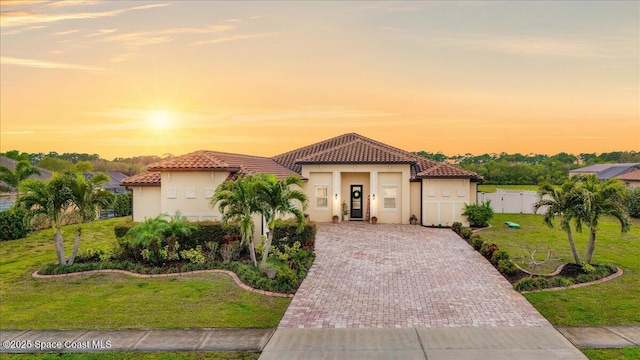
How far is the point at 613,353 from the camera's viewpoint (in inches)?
323

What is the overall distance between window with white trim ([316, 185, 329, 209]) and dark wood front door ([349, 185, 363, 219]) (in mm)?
1913

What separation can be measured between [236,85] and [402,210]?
12.8 m

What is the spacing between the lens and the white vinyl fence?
32031 mm

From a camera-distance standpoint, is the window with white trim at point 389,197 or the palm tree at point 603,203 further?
the window with white trim at point 389,197

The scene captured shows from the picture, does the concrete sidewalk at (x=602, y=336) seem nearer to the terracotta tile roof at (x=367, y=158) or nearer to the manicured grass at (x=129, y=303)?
the manicured grass at (x=129, y=303)

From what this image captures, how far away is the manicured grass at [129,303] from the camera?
33.5 feet

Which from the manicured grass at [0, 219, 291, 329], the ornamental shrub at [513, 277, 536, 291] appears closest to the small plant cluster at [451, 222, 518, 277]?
the ornamental shrub at [513, 277, 536, 291]

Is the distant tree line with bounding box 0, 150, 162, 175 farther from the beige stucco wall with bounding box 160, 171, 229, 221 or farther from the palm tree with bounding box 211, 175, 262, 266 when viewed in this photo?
the palm tree with bounding box 211, 175, 262, 266

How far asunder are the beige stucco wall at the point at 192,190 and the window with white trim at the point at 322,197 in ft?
26.2

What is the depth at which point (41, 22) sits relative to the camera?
1675 centimetres

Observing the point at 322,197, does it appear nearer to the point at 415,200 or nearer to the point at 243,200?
the point at 415,200

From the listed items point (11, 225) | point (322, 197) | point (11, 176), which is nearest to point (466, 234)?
point (322, 197)

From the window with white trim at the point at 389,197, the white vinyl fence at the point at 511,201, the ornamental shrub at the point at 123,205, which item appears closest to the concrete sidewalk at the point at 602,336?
the window with white trim at the point at 389,197

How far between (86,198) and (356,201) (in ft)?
53.0
